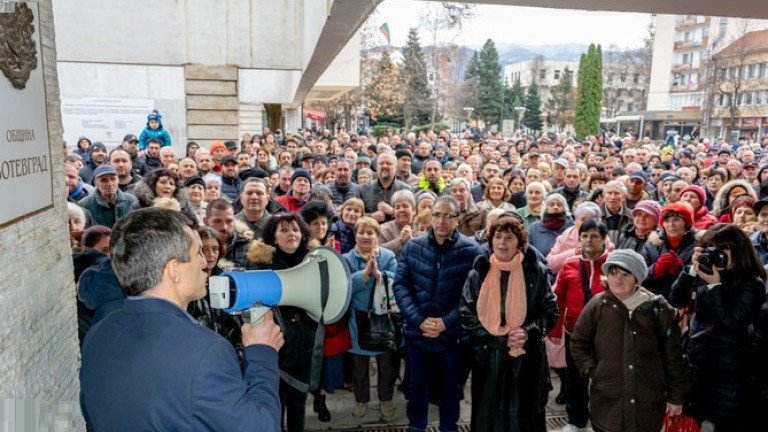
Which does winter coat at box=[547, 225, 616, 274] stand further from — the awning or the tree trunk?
the awning

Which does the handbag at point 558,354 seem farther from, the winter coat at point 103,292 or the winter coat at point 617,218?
the winter coat at point 103,292

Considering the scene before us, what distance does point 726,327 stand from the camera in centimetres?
364

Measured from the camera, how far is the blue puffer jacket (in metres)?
4.21

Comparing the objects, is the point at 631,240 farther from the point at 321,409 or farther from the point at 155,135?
the point at 155,135

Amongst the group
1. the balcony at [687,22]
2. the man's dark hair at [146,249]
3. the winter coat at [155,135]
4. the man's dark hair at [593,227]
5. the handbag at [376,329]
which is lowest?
the handbag at [376,329]

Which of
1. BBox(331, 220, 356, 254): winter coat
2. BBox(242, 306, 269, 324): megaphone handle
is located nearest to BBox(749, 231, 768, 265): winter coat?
BBox(331, 220, 356, 254): winter coat

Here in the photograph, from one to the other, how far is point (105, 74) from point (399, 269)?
9170 millimetres

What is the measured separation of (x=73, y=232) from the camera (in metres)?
4.32

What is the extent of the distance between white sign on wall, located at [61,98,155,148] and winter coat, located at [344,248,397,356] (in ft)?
26.5

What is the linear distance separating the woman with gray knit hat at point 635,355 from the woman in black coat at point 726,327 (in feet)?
0.79

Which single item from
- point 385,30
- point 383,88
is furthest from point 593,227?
point 383,88

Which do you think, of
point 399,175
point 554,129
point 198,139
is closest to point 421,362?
point 399,175

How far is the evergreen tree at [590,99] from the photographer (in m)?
55.9

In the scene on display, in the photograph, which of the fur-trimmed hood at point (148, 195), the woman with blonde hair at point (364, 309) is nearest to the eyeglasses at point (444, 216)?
the woman with blonde hair at point (364, 309)
